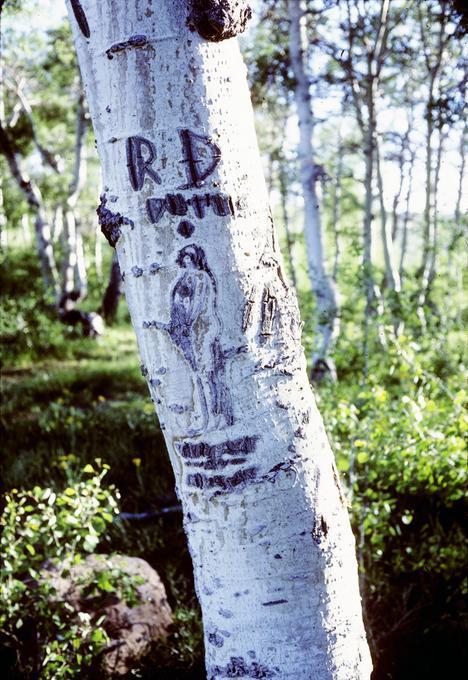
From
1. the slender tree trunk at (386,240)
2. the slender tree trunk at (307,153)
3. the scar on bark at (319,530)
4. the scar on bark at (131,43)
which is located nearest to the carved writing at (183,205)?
the scar on bark at (131,43)

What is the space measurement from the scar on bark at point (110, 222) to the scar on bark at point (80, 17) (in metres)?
0.29

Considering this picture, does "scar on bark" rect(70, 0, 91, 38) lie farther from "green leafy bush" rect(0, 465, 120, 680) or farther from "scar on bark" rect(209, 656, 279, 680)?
"green leafy bush" rect(0, 465, 120, 680)

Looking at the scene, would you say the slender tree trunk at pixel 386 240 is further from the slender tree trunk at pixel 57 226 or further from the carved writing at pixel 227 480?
the slender tree trunk at pixel 57 226

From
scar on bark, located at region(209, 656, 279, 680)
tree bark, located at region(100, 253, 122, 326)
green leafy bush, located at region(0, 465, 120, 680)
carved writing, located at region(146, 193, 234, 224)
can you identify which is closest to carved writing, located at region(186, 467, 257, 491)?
scar on bark, located at region(209, 656, 279, 680)

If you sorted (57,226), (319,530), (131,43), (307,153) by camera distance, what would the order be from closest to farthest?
(131,43), (319,530), (307,153), (57,226)

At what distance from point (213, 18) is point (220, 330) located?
544 mm

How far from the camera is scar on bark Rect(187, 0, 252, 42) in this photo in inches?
36.3

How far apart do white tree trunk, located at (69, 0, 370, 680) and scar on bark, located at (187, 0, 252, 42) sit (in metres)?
0.01

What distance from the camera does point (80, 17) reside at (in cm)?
97

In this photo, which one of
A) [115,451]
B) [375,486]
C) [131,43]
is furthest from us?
[115,451]

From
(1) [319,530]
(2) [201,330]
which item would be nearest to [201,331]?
(2) [201,330]

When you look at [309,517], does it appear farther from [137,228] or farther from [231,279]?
[137,228]

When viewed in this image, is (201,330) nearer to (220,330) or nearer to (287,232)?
(220,330)

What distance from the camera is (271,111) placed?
11562mm
